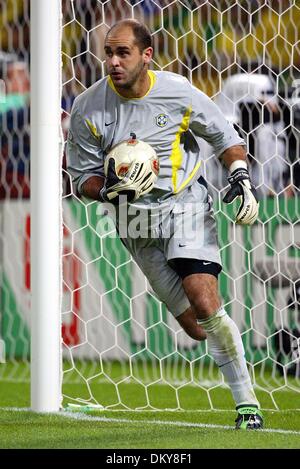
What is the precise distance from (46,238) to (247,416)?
1.60 metres

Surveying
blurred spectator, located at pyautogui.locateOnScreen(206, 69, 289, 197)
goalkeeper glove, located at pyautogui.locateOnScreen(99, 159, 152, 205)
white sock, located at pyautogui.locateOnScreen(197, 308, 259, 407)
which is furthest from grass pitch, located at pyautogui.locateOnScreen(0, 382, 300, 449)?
blurred spectator, located at pyautogui.locateOnScreen(206, 69, 289, 197)

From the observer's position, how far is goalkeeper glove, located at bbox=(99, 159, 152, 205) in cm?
523

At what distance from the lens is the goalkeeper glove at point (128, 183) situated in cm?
523

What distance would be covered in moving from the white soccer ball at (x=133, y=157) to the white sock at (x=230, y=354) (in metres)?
0.72

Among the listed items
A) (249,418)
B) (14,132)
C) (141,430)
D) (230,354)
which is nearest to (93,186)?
(230,354)

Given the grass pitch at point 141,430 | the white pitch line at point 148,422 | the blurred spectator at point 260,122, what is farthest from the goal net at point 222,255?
the white pitch line at point 148,422

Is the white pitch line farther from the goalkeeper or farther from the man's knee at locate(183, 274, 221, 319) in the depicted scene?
the man's knee at locate(183, 274, 221, 319)

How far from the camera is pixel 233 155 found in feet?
18.2

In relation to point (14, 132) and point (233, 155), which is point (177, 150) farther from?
point (14, 132)

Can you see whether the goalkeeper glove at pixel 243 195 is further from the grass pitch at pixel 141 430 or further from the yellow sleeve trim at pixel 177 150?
the grass pitch at pixel 141 430

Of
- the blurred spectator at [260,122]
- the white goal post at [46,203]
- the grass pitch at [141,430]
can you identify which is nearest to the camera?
the grass pitch at [141,430]

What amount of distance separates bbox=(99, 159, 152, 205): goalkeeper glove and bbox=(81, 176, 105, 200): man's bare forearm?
0.42 feet

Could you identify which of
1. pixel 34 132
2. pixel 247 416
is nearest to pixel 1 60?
pixel 34 132

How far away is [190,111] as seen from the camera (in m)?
5.54
